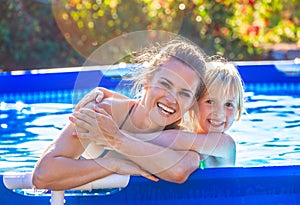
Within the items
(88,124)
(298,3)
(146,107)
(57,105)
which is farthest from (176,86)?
(298,3)

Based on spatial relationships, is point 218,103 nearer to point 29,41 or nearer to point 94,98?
point 94,98

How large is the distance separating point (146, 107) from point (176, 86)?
160 mm

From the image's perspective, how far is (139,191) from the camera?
10.8ft

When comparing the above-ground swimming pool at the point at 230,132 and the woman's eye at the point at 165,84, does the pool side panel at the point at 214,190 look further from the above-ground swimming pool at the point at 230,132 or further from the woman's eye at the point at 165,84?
the woman's eye at the point at 165,84

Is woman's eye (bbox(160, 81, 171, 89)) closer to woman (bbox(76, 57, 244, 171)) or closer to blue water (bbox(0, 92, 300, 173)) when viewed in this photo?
woman (bbox(76, 57, 244, 171))

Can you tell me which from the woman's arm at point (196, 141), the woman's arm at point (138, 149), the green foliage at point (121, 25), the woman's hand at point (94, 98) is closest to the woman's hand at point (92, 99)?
the woman's hand at point (94, 98)

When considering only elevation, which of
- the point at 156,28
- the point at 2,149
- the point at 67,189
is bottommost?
the point at 67,189

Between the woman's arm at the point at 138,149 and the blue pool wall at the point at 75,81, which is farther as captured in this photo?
the blue pool wall at the point at 75,81

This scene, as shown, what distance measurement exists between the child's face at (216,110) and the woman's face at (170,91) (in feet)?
0.75

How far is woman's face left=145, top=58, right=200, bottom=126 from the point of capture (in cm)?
322

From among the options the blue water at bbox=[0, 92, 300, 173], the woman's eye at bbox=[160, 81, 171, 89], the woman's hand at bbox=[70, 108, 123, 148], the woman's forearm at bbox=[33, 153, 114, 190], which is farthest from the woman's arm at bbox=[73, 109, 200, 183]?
the blue water at bbox=[0, 92, 300, 173]

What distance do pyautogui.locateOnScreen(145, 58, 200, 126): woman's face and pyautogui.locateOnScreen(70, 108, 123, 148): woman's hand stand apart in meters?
0.19

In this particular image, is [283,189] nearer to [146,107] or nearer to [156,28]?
[146,107]

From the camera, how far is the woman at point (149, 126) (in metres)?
3.13
